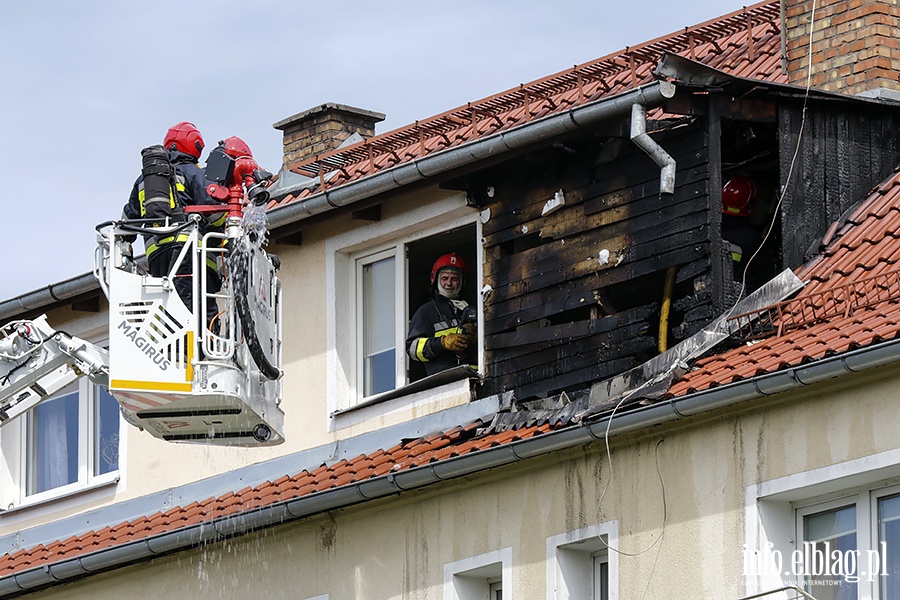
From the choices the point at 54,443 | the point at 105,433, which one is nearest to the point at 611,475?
the point at 105,433

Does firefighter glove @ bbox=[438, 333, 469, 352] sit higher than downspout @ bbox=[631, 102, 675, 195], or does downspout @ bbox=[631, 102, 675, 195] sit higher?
downspout @ bbox=[631, 102, 675, 195]

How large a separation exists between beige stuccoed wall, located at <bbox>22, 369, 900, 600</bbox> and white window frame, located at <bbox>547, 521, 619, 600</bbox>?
72mm

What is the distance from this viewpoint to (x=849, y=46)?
56.8 feet

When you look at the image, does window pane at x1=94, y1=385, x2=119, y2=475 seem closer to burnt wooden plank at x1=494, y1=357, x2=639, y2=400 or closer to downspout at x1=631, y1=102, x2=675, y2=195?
burnt wooden plank at x1=494, y1=357, x2=639, y2=400

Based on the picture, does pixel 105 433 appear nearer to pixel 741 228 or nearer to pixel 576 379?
pixel 576 379

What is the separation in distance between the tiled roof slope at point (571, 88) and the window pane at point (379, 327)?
762 mm

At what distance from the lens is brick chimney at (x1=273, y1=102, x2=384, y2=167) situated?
22.5m

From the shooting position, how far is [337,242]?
741 inches

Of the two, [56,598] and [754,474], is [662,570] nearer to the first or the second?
[754,474]

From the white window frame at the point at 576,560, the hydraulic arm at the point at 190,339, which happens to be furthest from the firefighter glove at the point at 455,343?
the white window frame at the point at 576,560

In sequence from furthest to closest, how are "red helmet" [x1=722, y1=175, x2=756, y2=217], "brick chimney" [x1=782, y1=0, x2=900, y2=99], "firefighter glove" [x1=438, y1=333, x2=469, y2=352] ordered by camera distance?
"firefighter glove" [x1=438, y1=333, x2=469, y2=352], "brick chimney" [x1=782, y1=0, x2=900, y2=99], "red helmet" [x1=722, y1=175, x2=756, y2=217]

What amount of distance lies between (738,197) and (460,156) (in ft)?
6.40

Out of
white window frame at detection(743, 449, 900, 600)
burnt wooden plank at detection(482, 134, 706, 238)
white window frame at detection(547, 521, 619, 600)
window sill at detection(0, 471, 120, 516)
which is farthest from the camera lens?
window sill at detection(0, 471, 120, 516)

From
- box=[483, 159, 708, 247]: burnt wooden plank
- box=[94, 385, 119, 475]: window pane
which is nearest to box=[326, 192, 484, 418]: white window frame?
box=[483, 159, 708, 247]: burnt wooden plank
